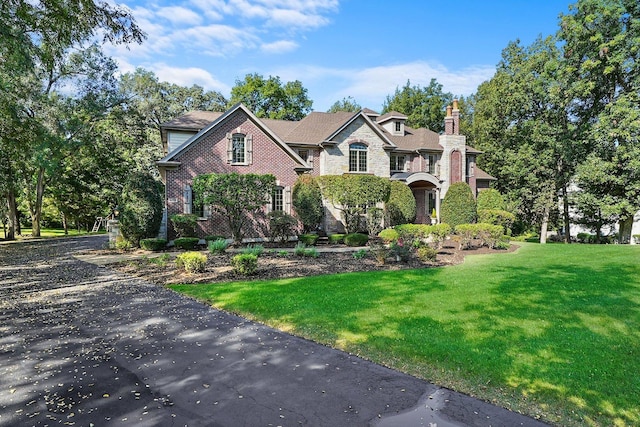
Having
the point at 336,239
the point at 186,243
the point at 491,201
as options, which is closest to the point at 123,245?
the point at 186,243

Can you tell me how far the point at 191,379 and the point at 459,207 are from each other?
75.7ft

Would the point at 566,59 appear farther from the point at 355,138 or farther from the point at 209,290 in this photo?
the point at 209,290

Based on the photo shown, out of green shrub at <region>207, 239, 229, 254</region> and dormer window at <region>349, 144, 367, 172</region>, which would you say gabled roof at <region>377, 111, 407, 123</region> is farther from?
green shrub at <region>207, 239, 229, 254</region>

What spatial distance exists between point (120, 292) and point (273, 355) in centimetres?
568

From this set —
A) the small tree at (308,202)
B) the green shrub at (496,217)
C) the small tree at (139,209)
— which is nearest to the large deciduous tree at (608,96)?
the green shrub at (496,217)

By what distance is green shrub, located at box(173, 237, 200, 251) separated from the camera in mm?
16853

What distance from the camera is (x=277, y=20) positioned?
40.4 ft

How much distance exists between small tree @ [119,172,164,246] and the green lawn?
8705mm

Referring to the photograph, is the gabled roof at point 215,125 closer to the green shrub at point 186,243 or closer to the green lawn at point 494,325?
the green shrub at point 186,243

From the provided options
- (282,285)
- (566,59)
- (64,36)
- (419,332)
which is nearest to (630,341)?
(419,332)

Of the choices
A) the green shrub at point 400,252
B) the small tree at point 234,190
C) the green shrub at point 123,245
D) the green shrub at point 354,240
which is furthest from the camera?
the green shrub at point 354,240

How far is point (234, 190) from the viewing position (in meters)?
16.1

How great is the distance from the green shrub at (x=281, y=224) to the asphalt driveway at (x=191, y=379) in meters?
10.9

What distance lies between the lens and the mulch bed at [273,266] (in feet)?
34.5
